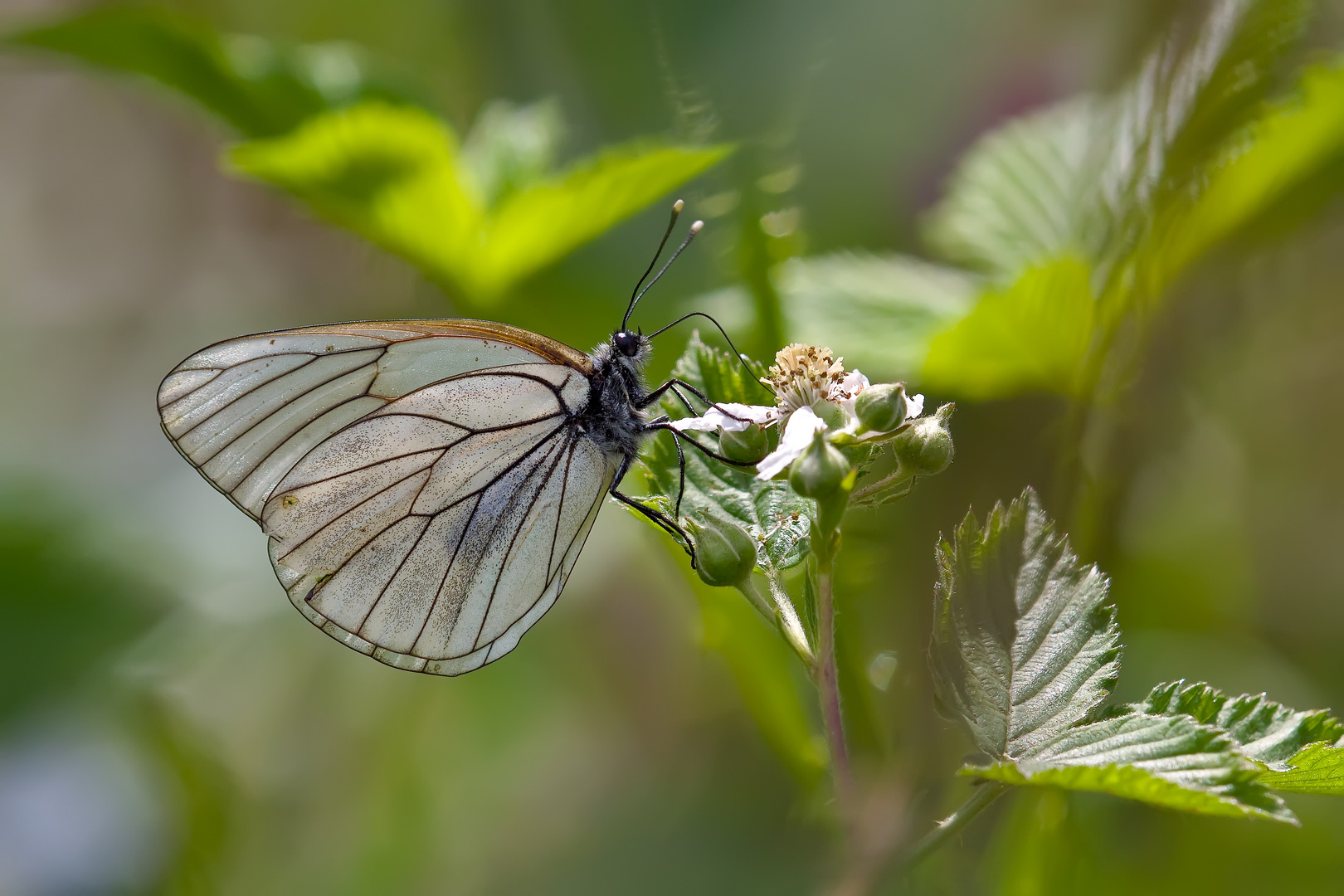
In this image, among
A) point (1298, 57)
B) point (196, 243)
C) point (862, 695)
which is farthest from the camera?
point (196, 243)

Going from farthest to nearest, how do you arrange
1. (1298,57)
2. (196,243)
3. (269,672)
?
(196,243) → (269,672) → (1298,57)

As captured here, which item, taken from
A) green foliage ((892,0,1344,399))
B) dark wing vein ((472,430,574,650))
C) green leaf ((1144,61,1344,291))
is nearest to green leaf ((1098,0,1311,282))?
Result: green foliage ((892,0,1344,399))

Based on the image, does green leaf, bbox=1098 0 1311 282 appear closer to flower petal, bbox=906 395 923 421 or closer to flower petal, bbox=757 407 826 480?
flower petal, bbox=906 395 923 421

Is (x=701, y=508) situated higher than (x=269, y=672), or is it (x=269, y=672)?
(x=269, y=672)

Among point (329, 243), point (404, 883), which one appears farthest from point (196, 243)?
point (404, 883)

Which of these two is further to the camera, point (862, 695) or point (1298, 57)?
point (1298, 57)

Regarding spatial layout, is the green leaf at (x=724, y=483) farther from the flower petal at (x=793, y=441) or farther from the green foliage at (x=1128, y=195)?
the green foliage at (x=1128, y=195)

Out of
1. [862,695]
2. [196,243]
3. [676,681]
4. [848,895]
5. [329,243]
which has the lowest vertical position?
[848,895]

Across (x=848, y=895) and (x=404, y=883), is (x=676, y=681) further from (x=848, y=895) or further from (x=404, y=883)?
(x=848, y=895)
